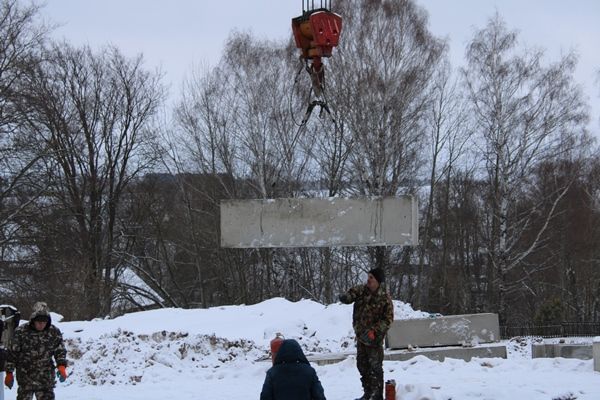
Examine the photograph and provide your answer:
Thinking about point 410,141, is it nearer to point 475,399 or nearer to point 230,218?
point 230,218

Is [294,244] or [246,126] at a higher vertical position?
[246,126]

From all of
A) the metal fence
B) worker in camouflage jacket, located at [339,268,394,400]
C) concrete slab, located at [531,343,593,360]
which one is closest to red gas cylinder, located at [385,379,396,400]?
worker in camouflage jacket, located at [339,268,394,400]

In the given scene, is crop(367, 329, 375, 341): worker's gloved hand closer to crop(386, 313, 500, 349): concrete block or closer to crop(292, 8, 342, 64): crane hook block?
crop(292, 8, 342, 64): crane hook block

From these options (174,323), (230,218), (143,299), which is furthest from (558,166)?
(230,218)

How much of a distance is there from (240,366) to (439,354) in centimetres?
343

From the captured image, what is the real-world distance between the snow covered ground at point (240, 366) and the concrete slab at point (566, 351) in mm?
1530

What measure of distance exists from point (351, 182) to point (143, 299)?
→ 11.4 metres

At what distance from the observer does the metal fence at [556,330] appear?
2812 cm

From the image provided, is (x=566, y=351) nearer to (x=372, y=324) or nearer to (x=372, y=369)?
(x=372, y=369)

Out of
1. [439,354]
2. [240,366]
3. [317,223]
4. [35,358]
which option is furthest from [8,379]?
[439,354]

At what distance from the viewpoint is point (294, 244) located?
439 inches

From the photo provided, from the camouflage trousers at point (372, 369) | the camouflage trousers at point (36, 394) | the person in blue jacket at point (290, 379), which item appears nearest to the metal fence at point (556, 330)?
the camouflage trousers at point (372, 369)

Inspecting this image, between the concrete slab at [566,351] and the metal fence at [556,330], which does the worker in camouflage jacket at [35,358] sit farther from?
the metal fence at [556,330]

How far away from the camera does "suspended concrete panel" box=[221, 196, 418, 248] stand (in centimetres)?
1088
